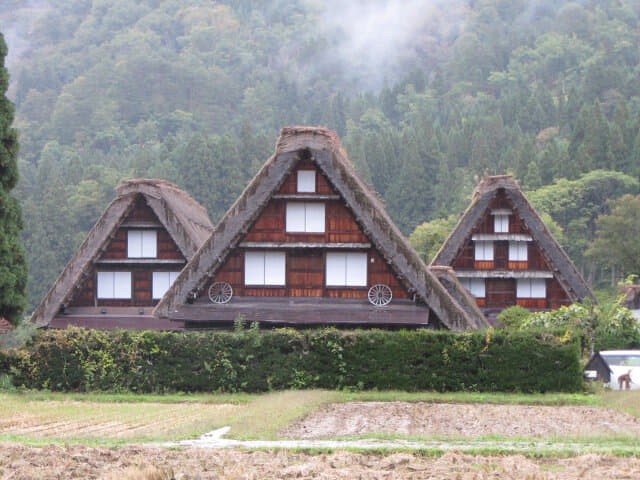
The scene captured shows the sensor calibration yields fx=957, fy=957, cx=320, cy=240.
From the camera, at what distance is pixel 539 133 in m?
121

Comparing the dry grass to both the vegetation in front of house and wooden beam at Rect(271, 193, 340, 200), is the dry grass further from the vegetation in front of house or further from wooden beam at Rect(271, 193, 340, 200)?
the vegetation in front of house

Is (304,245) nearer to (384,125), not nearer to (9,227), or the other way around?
(9,227)

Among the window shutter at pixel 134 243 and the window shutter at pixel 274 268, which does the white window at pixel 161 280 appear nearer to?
the window shutter at pixel 134 243

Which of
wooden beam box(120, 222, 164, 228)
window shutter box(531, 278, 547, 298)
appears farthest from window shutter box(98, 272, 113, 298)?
window shutter box(531, 278, 547, 298)

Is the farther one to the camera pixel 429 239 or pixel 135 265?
pixel 429 239

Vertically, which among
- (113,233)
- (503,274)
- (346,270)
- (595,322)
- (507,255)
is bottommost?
(595,322)

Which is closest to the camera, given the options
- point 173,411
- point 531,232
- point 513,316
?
point 173,411

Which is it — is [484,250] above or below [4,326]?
above

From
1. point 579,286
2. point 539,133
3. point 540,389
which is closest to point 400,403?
point 540,389

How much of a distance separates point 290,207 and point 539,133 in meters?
97.1

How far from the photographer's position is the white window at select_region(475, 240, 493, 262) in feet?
145

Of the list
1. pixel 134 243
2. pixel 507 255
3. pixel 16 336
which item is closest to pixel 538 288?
pixel 507 255

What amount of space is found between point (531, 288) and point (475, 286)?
2.58 meters

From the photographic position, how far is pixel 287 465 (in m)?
13.5
